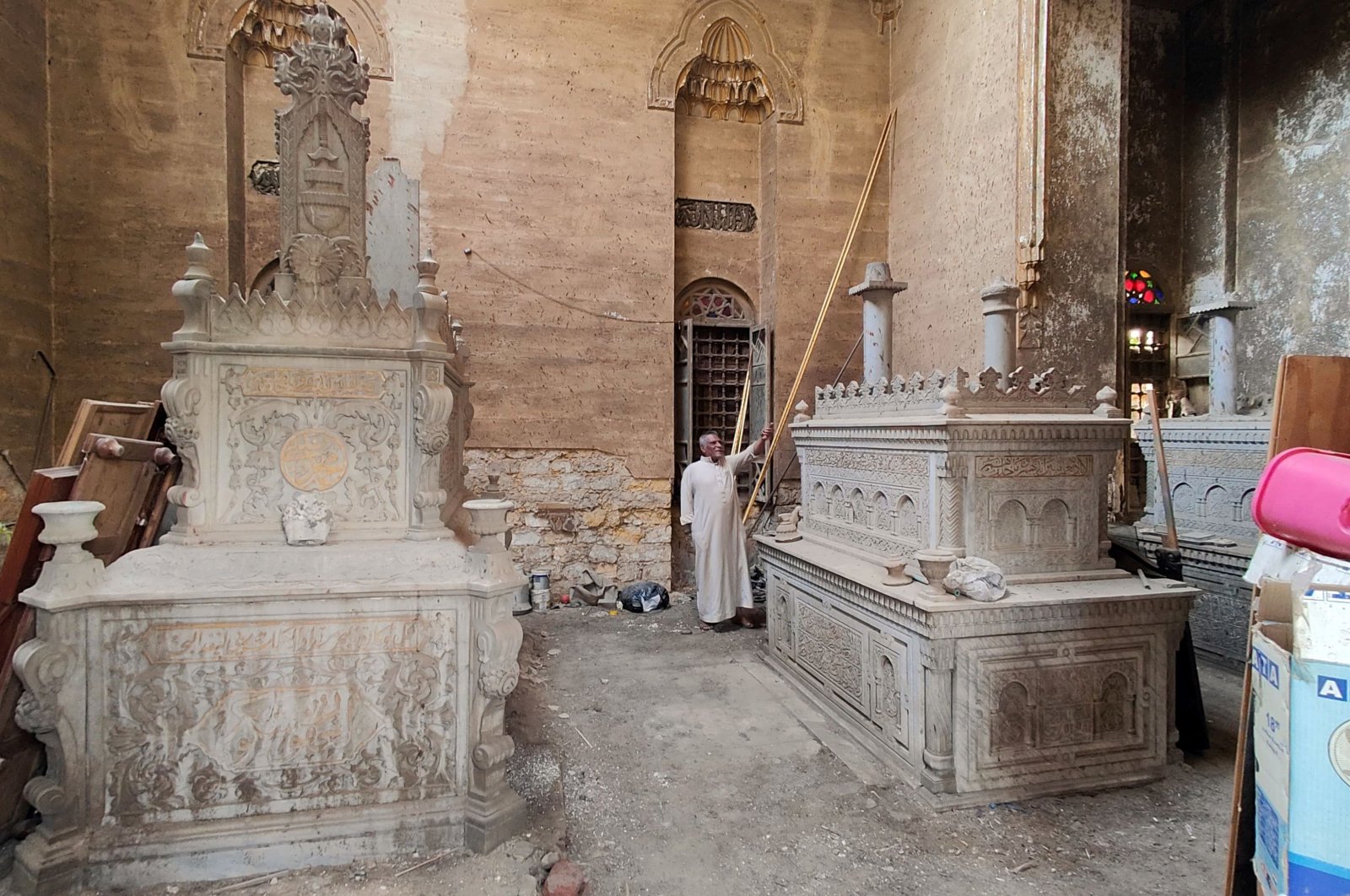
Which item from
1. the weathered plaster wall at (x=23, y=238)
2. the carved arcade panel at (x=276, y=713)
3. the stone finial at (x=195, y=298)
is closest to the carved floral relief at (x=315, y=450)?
the stone finial at (x=195, y=298)

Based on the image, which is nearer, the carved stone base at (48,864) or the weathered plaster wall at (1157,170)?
the carved stone base at (48,864)

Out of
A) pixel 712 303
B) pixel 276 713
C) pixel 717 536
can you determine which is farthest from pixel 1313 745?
pixel 712 303

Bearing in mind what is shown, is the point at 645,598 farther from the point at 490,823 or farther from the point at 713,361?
the point at 490,823

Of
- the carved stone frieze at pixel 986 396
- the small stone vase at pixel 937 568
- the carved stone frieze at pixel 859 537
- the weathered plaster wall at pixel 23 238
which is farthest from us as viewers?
the weathered plaster wall at pixel 23 238

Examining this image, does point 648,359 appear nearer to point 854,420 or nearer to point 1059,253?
point 854,420

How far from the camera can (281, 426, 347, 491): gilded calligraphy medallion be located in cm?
311

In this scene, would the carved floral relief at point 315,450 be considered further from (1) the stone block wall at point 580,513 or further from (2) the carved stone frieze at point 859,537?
(1) the stone block wall at point 580,513

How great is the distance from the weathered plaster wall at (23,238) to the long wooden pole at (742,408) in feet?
22.2

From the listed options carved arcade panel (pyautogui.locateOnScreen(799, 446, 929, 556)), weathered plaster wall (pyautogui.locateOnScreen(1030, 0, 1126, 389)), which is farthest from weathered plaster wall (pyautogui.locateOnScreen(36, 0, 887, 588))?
carved arcade panel (pyautogui.locateOnScreen(799, 446, 929, 556))

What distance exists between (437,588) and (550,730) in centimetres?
171

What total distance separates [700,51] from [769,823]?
807 centimetres

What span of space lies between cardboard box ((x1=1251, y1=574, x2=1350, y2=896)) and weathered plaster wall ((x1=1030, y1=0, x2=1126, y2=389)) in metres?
5.64

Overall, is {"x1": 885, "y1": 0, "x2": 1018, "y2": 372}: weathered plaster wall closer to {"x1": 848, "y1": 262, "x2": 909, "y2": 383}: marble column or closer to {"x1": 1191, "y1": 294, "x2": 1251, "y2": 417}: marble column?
{"x1": 848, "y1": 262, "x2": 909, "y2": 383}: marble column

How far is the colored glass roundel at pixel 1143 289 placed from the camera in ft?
32.7
